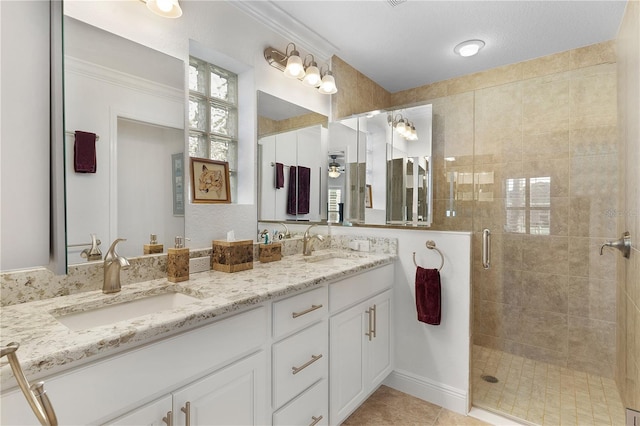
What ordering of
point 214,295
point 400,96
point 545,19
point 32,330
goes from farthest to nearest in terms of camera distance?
1. point 400,96
2. point 545,19
3. point 214,295
4. point 32,330

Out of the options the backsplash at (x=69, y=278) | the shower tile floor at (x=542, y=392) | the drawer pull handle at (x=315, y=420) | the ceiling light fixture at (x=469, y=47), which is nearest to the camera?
the backsplash at (x=69, y=278)

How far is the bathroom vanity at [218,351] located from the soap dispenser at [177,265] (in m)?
0.06

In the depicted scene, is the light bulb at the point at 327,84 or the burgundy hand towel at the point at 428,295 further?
the light bulb at the point at 327,84

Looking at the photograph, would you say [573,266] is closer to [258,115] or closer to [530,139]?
[530,139]

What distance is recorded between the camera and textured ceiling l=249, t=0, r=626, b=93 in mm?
1938

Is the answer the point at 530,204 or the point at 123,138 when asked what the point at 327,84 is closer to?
the point at 123,138

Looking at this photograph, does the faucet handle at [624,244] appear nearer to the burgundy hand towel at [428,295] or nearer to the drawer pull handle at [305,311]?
the burgundy hand towel at [428,295]

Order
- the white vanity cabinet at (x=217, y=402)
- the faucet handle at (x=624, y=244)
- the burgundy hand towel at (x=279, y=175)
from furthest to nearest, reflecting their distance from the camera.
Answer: the burgundy hand towel at (x=279, y=175) < the faucet handle at (x=624, y=244) < the white vanity cabinet at (x=217, y=402)

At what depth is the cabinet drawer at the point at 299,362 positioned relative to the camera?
1295 millimetres

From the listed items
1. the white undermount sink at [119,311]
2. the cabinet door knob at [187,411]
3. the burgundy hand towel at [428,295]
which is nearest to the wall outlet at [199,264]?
the white undermount sink at [119,311]

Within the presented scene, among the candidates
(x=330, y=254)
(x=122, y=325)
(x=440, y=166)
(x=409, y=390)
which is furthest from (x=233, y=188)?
(x=409, y=390)

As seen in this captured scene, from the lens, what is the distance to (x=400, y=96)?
130 inches

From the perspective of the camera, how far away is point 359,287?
183 centimetres

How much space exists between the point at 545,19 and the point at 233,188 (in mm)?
2315
